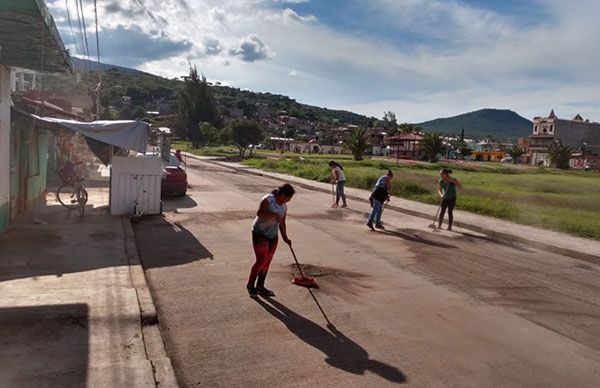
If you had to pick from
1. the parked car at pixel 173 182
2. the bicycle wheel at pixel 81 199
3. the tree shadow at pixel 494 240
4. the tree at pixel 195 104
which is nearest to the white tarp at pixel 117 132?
the bicycle wheel at pixel 81 199

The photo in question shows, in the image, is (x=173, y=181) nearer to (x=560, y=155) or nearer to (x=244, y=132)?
(x=244, y=132)

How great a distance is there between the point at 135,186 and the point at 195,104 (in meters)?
71.9

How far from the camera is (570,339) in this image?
613cm

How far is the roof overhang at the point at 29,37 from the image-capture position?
6508mm

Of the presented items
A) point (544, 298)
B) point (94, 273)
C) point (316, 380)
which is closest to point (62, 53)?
point (94, 273)

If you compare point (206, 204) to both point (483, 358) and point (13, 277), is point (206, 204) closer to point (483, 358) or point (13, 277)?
point (13, 277)

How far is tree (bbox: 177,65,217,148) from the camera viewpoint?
82938 millimetres

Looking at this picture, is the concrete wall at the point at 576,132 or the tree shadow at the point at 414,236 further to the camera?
the concrete wall at the point at 576,132

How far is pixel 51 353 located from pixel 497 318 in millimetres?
5176

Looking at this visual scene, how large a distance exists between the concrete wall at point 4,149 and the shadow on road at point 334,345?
6343 mm

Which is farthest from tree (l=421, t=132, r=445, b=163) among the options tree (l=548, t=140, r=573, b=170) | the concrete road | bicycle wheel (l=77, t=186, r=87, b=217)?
bicycle wheel (l=77, t=186, r=87, b=217)

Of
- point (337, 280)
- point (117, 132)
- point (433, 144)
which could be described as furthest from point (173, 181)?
point (433, 144)

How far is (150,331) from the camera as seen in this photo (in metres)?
5.67

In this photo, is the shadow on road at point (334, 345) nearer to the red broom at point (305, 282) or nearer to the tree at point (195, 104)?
the red broom at point (305, 282)
